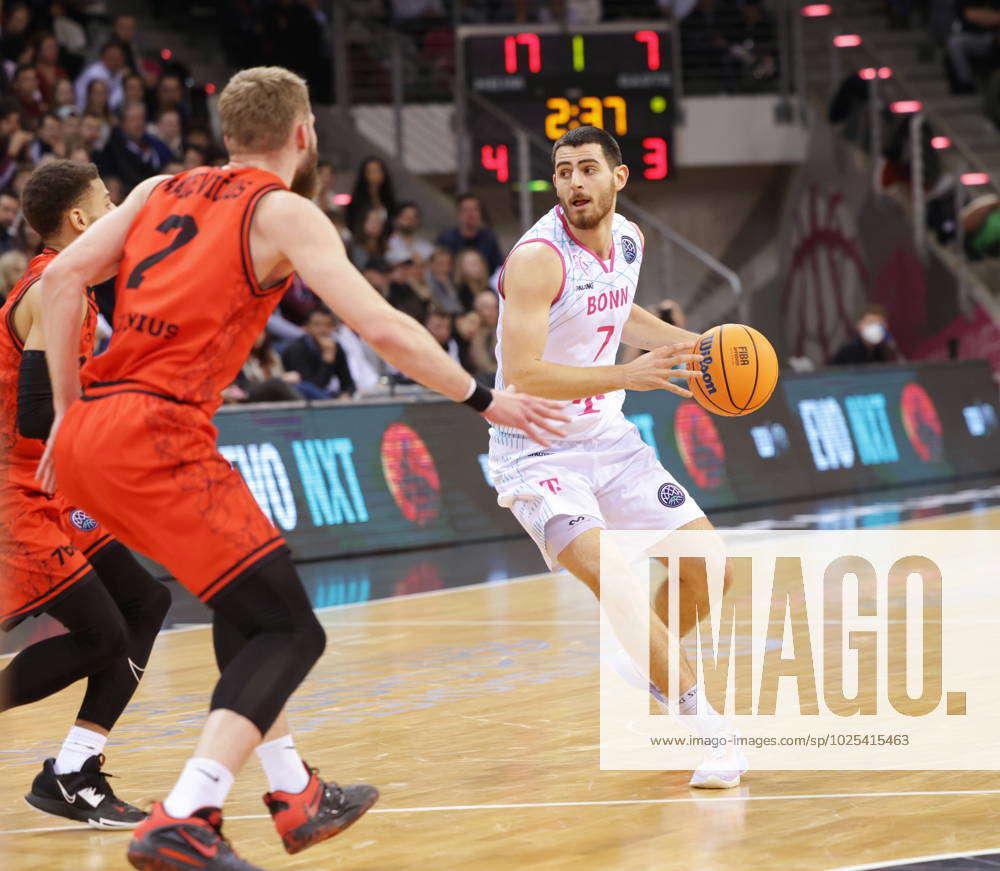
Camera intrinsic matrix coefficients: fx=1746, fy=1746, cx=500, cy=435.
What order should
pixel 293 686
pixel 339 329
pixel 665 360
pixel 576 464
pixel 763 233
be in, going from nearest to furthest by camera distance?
pixel 293 686, pixel 665 360, pixel 576 464, pixel 339 329, pixel 763 233

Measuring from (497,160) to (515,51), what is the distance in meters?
1.15

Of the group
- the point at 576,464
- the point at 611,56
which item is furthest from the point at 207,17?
the point at 576,464

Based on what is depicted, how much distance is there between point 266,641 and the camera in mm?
4422

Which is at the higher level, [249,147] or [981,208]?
[249,147]

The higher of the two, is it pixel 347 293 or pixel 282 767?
pixel 347 293

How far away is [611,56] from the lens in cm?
1789

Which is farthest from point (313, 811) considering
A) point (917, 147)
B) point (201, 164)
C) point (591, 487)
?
point (917, 147)

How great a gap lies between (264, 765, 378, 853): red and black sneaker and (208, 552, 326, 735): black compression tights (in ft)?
1.03

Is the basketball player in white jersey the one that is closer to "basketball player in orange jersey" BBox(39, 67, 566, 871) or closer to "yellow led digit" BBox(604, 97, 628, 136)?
"basketball player in orange jersey" BBox(39, 67, 566, 871)

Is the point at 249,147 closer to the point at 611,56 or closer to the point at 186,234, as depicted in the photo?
the point at 186,234

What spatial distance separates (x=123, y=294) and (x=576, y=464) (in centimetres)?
210

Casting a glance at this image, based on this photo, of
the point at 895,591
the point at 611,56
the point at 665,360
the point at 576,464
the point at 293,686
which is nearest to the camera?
the point at 293,686

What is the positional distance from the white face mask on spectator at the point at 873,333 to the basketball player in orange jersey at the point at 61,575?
46.6 ft

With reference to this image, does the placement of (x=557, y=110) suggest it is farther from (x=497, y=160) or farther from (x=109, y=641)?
(x=109, y=641)
